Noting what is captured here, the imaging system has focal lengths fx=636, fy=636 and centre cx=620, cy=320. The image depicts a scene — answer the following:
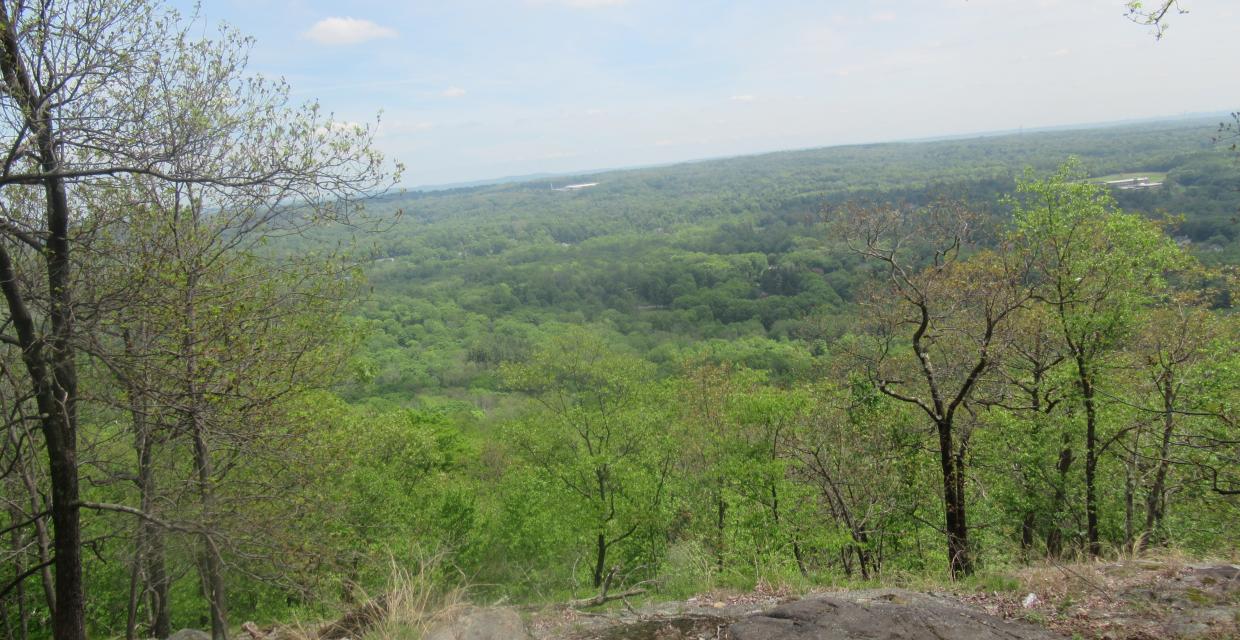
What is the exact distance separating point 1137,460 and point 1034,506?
1.77 metres

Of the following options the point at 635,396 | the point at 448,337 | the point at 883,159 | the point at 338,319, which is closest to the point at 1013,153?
the point at 883,159

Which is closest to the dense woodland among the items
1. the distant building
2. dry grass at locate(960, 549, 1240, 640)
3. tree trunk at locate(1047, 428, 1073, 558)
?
tree trunk at locate(1047, 428, 1073, 558)

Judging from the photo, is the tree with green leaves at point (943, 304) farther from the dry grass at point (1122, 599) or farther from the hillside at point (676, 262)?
the dry grass at point (1122, 599)

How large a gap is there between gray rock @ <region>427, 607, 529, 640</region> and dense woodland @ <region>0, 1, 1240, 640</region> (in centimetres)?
85

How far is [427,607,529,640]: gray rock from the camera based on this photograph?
494 cm

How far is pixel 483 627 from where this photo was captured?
Result: 17.0 feet

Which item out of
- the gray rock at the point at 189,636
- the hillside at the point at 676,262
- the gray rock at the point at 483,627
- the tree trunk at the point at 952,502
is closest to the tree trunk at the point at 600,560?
the hillside at the point at 676,262

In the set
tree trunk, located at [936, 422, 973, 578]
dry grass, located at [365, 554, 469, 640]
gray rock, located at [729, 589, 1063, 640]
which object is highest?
dry grass, located at [365, 554, 469, 640]

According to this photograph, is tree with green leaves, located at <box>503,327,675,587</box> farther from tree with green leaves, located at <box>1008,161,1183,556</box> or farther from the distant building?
the distant building

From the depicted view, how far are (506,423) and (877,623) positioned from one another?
1701 cm

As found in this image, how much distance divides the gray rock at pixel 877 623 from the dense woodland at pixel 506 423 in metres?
1.45

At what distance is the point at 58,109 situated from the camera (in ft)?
18.2

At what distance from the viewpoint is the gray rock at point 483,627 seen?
4.94m

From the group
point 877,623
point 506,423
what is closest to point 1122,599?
point 877,623
